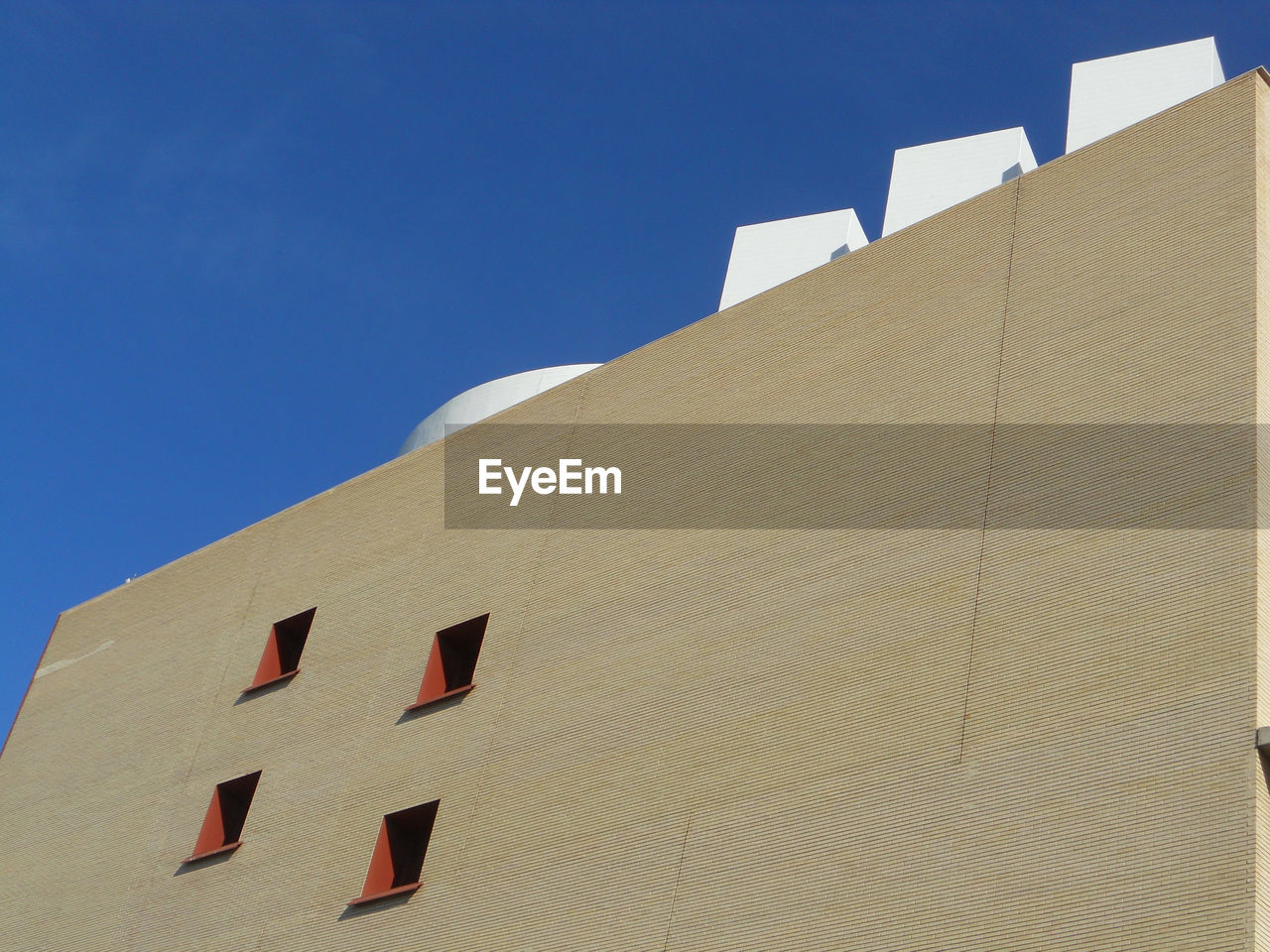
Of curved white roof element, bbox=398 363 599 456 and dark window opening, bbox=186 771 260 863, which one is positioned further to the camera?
curved white roof element, bbox=398 363 599 456

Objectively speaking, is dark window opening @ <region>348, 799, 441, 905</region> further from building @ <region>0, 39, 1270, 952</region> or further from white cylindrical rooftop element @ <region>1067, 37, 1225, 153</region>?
white cylindrical rooftop element @ <region>1067, 37, 1225, 153</region>

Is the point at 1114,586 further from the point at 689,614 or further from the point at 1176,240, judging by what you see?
the point at 689,614

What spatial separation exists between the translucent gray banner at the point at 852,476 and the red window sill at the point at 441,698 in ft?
8.23

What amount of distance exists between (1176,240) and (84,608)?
20.3 meters

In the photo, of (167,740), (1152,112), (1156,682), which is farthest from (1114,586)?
(167,740)

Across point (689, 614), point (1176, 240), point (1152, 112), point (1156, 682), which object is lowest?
point (1156, 682)

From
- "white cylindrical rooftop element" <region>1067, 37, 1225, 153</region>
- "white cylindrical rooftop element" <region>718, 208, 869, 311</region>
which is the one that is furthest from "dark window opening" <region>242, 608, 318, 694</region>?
"white cylindrical rooftop element" <region>1067, 37, 1225, 153</region>

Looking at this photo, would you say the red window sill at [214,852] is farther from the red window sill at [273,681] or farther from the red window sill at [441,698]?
the red window sill at [441,698]

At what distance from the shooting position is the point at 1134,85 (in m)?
19.7

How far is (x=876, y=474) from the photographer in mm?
16938

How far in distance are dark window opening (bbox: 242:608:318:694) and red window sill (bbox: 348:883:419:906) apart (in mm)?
5342

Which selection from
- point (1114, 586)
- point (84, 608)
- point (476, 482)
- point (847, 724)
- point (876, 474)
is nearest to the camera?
point (1114, 586)

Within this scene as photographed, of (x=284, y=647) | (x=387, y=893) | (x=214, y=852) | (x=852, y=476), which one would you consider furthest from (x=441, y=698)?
(x=852, y=476)

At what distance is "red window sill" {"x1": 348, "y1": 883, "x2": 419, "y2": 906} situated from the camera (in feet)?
58.6
